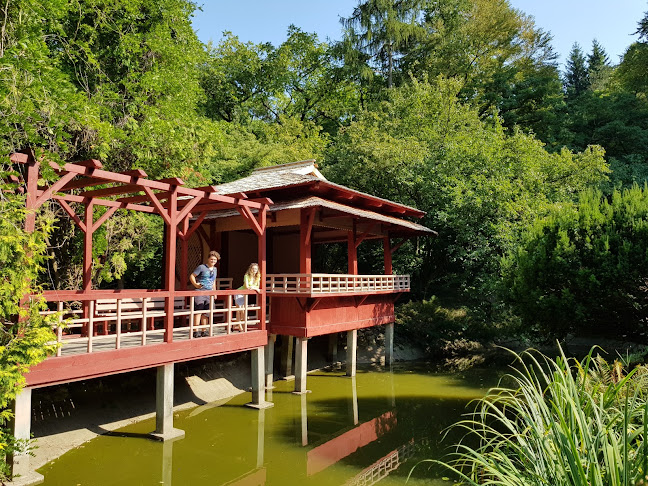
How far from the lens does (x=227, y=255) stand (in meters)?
15.8

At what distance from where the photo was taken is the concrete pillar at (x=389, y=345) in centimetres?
1733

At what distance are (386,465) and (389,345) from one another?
927cm

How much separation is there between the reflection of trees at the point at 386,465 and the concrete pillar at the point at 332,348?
797 cm

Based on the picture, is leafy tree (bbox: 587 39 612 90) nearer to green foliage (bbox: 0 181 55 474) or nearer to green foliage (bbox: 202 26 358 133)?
green foliage (bbox: 202 26 358 133)

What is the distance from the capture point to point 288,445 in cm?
912

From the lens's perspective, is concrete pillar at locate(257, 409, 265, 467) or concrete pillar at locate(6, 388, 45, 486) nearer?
concrete pillar at locate(6, 388, 45, 486)

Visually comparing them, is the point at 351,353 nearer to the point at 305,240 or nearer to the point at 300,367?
the point at 300,367

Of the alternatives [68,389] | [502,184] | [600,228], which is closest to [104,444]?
[68,389]

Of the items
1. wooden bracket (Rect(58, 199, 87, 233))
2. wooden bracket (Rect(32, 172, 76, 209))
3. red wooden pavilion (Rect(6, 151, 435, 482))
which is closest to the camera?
wooden bracket (Rect(32, 172, 76, 209))

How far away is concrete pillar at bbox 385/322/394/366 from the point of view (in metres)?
17.3

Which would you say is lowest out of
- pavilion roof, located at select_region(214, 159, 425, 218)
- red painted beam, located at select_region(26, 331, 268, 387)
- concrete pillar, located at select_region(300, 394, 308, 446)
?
concrete pillar, located at select_region(300, 394, 308, 446)

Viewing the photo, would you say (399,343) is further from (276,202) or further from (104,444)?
(104,444)

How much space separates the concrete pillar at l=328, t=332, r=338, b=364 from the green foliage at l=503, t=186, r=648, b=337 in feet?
21.2

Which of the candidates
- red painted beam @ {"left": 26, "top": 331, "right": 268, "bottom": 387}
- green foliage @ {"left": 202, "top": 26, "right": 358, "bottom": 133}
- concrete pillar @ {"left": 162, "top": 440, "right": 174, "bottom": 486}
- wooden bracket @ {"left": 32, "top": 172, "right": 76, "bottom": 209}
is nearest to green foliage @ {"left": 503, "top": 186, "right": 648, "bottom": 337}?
red painted beam @ {"left": 26, "top": 331, "right": 268, "bottom": 387}
